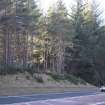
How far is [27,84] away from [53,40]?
64.9 ft

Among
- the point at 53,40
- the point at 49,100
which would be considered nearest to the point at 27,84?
the point at 49,100

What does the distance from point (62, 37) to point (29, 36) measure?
24.3 feet

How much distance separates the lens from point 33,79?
46.8 m

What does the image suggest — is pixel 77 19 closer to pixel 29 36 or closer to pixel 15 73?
pixel 29 36

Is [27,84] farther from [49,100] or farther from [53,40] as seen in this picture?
[53,40]

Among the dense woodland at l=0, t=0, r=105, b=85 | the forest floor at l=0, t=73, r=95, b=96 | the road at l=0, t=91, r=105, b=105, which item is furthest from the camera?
the dense woodland at l=0, t=0, r=105, b=85

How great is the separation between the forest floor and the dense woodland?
1327 millimetres

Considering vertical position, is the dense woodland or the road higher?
the dense woodland

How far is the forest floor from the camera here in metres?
37.3

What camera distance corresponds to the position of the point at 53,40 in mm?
62156

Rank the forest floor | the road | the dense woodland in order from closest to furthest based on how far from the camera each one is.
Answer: the road < the forest floor < the dense woodland

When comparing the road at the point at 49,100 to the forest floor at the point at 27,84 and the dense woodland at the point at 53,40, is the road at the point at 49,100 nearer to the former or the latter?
the forest floor at the point at 27,84

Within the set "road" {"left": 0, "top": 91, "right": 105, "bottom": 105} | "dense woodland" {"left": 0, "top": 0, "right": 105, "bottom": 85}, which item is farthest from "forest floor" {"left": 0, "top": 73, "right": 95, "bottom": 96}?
"road" {"left": 0, "top": 91, "right": 105, "bottom": 105}

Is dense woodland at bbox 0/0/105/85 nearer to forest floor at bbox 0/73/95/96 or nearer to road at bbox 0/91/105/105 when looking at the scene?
forest floor at bbox 0/73/95/96
